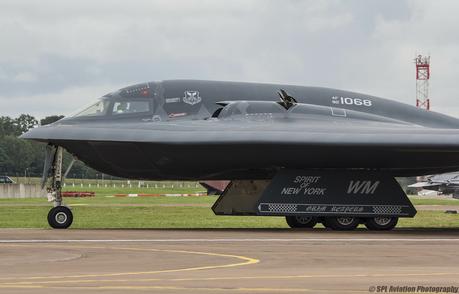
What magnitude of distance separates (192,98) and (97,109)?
2638 millimetres

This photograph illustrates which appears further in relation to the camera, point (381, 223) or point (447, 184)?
point (447, 184)

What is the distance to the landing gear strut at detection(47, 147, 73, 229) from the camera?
24781mm

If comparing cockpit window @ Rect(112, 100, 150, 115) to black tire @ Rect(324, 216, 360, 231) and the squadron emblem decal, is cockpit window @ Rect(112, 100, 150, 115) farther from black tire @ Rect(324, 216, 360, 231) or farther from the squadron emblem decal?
black tire @ Rect(324, 216, 360, 231)

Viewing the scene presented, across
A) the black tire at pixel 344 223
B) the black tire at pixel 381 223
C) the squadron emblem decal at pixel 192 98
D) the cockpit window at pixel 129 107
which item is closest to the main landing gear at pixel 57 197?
the cockpit window at pixel 129 107

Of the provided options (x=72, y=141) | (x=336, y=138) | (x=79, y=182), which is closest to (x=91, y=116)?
(x=72, y=141)

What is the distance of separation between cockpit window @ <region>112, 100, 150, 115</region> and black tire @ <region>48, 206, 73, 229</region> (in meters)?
3.02

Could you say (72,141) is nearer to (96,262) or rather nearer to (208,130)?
(208,130)

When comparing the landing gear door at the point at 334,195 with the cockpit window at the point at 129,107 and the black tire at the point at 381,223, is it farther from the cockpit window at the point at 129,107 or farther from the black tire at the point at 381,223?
the cockpit window at the point at 129,107

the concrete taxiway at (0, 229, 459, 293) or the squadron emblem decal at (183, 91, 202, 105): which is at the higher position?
the squadron emblem decal at (183, 91, 202, 105)

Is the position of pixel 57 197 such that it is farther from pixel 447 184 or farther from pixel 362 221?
pixel 447 184

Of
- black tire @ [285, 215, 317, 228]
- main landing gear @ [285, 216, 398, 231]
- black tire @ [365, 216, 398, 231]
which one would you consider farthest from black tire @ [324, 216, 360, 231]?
black tire @ [285, 215, 317, 228]

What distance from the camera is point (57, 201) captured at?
82.2 ft

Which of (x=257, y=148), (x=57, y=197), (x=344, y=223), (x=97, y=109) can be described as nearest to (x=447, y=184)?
(x=344, y=223)

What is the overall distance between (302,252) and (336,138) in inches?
287
